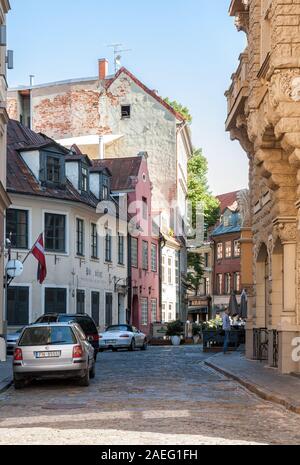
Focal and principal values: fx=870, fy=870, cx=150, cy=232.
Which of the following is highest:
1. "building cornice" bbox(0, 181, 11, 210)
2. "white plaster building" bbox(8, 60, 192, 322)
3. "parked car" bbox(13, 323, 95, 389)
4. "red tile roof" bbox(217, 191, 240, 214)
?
"white plaster building" bbox(8, 60, 192, 322)

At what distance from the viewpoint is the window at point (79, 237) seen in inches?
1721

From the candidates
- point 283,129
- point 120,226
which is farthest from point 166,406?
point 120,226

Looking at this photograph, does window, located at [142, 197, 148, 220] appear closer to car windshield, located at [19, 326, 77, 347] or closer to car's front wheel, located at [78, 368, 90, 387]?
car windshield, located at [19, 326, 77, 347]

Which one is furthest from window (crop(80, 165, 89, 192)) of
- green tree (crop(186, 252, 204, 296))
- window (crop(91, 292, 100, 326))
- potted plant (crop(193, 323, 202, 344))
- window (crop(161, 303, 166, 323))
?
green tree (crop(186, 252, 204, 296))

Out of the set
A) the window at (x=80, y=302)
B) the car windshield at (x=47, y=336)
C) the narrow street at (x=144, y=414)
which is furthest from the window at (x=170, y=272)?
the car windshield at (x=47, y=336)

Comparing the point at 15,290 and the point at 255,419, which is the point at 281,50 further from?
the point at 15,290

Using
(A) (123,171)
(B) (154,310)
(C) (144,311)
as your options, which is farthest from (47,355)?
(B) (154,310)

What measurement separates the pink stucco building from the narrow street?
100 feet

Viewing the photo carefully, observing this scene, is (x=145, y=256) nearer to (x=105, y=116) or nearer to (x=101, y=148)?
(x=101, y=148)

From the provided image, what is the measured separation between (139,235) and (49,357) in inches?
1367

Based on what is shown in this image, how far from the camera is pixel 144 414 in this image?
44.4 ft

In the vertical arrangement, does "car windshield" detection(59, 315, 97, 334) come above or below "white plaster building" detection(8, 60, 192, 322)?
below

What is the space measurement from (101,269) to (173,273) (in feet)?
55.6

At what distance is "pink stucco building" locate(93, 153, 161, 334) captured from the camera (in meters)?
52.6
